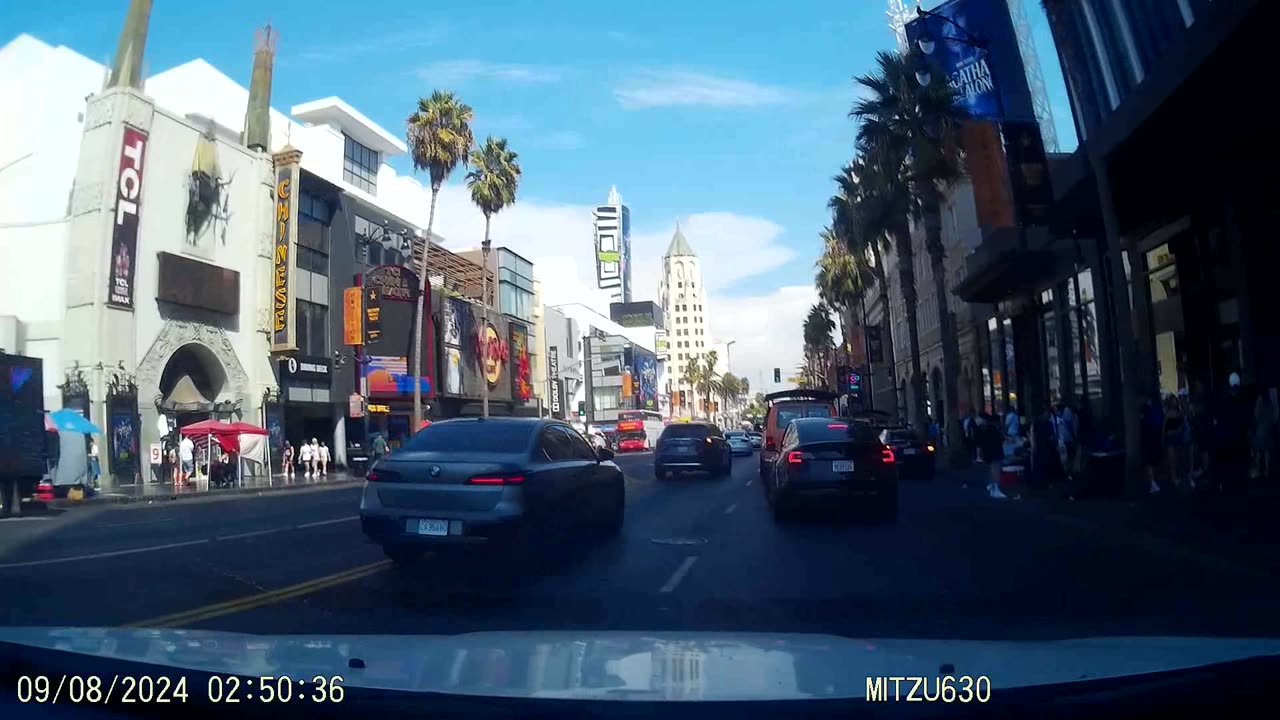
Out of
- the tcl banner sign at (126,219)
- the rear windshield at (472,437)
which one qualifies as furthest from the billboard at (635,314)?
the rear windshield at (472,437)

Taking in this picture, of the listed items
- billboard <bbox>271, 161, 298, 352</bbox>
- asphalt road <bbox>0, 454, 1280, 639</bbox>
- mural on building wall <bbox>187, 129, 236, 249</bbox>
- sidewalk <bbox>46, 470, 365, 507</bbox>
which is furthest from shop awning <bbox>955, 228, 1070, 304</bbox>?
mural on building wall <bbox>187, 129, 236, 249</bbox>

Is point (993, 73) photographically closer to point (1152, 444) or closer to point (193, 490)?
point (1152, 444)

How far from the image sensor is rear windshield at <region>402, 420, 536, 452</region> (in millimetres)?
9586

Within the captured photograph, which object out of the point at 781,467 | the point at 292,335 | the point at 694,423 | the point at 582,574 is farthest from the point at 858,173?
the point at 582,574

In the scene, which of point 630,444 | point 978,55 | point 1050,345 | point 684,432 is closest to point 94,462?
point 684,432

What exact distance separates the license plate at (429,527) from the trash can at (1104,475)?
37.6 feet

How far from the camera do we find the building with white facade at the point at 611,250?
A: 15575 cm

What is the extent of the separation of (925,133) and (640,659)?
2476 centimetres

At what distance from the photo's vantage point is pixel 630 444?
61.7 m

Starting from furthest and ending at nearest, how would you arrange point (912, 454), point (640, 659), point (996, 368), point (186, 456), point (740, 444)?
point (740, 444) → point (996, 368) → point (186, 456) → point (912, 454) → point (640, 659)

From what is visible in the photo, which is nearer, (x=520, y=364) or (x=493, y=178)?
(x=493, y=178)

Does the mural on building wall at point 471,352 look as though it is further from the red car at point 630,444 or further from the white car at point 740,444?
the white car at point 740,444

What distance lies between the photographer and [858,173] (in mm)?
31812

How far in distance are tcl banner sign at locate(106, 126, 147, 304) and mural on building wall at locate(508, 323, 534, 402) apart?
95.3ft
